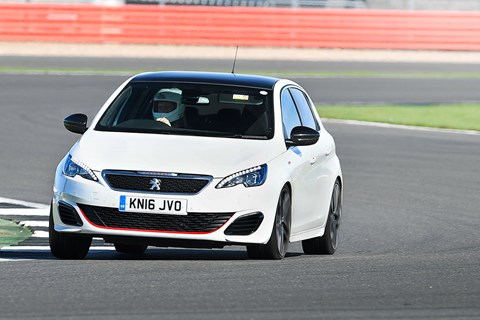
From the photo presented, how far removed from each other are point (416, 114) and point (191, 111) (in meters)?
20.1

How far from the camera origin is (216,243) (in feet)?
34.9

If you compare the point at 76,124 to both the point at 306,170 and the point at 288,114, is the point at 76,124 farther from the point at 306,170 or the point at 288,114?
the point at 306,170

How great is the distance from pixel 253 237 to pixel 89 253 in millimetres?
1847

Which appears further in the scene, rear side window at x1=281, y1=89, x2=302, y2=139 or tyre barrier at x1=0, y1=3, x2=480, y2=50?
tyre barrier at x1=0, y1=3, x2=480, y2=50

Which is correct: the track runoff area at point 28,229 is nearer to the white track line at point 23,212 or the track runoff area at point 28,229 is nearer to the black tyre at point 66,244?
the white track line at point 23,212

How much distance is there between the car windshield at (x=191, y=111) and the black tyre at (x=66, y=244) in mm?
987

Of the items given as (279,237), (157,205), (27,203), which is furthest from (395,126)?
(157,205)

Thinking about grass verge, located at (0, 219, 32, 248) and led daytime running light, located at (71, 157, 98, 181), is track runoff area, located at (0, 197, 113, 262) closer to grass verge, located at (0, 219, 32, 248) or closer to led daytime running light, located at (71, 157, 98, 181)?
grass verge, located at (0, 219, 32, 248)

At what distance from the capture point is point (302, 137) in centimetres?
1159

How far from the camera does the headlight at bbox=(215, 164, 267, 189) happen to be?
417 inches

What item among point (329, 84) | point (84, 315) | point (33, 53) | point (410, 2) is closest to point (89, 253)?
point (84, 315)

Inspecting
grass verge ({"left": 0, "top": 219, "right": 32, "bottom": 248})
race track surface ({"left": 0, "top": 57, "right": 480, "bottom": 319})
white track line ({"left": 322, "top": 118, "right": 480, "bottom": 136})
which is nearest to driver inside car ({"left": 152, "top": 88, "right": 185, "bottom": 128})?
race track surface ({"left": 0, "top": 57, "right": 480, "bottom": 319})

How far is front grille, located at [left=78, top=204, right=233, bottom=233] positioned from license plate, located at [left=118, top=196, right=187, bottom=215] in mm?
39

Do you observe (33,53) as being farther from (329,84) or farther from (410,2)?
(410,2)
